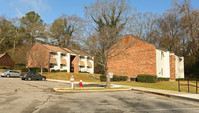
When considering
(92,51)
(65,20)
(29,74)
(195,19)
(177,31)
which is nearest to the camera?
(92,51)

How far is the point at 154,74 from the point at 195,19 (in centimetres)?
1405

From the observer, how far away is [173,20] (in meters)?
49.9

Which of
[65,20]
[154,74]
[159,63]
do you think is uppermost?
[65,20]

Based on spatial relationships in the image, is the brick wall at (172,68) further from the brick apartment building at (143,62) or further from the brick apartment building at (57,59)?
the brick apartment building at (57,59)

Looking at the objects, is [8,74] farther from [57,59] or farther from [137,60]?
[137,60]

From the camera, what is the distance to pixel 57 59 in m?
52.1

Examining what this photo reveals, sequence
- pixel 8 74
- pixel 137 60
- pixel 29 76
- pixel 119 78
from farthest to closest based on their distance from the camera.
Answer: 1. pixel 8 74
2. pixel 137 60
3. pixel 119 78
4. pixel 29 76

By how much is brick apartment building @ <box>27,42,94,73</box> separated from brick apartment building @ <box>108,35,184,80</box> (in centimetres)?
1727

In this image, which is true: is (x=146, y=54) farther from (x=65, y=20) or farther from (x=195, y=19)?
(x=65, y=20)

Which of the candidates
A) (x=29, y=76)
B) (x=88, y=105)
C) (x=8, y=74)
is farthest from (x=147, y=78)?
(x=8, y=74)

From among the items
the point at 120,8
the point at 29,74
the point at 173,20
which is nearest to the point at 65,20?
the point at 120,8

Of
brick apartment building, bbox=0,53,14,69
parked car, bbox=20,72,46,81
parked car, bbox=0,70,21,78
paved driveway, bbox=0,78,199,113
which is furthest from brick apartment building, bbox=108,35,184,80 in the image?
brick apartment building, bbox=0,53,14,69

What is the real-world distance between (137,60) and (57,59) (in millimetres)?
27731

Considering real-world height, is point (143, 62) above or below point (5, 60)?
below
